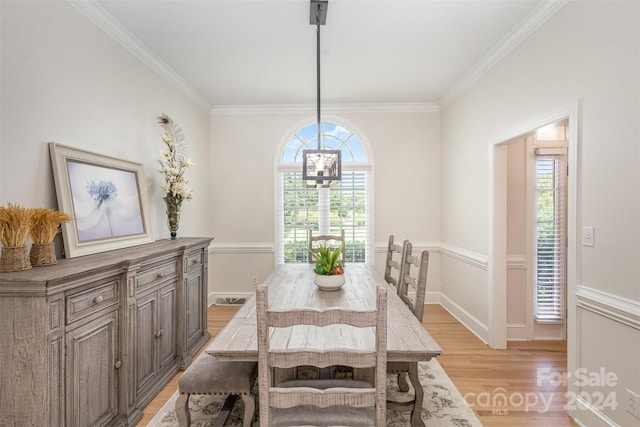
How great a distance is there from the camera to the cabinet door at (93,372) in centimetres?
159

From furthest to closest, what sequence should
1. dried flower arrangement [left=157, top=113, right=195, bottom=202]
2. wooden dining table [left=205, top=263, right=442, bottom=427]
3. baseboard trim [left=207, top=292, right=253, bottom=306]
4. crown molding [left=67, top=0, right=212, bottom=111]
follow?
baseboard trim [left=207, top=292, right=253, bottom=306]
dried flower arrangement [left=157, top=113, right=195, bottom=202]
crown molding [left=67, top=0, right=212, bottom=111]
wooden dining table [left=205, top=263, right=442, bottom=427]

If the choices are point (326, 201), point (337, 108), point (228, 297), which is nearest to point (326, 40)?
point (337, 108)

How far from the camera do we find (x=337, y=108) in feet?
14.7

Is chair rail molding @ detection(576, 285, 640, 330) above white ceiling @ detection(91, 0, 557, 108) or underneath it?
underneath

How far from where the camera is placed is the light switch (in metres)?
1.97

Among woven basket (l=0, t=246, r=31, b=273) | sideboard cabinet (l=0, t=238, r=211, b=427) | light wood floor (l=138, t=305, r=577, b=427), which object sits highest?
woven basket (l=0, t=246, r=31, b=273)

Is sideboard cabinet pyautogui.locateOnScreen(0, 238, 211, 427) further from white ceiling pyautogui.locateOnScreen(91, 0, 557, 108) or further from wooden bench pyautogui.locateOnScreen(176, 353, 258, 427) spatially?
white ceiling pyautogui.locateOnScreen(91, 0, 557, 108)

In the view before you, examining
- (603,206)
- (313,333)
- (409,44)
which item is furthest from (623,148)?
(313,333)

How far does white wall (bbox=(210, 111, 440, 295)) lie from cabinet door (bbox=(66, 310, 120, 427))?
2.70 meters

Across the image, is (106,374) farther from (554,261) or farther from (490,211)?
(554,261)

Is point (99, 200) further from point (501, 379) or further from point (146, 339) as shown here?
point (501, 379)

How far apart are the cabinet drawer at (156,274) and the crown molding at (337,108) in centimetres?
268

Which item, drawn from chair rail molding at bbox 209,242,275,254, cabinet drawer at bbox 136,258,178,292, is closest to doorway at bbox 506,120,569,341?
chair rail molding at bbox 209,242,275,254

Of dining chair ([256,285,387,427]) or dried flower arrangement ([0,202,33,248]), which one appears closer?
dining chair ([256,285,387,427])
